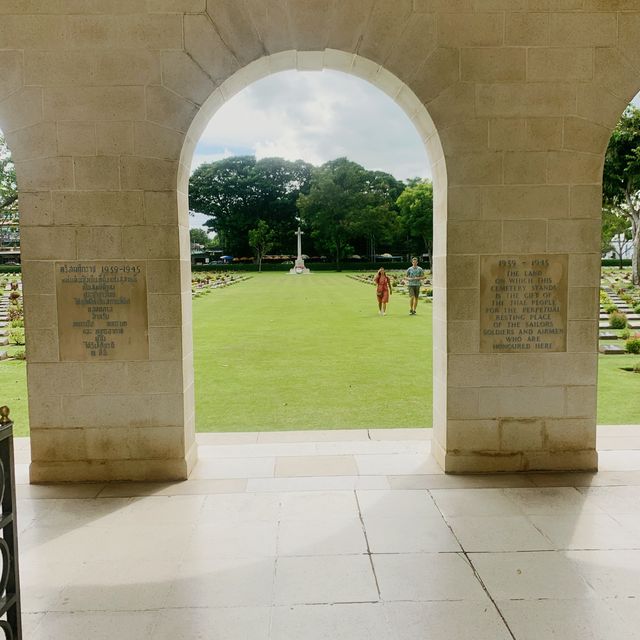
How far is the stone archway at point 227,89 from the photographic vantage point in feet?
18.6

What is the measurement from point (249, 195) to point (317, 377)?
2626 inches

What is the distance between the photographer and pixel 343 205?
6625cm

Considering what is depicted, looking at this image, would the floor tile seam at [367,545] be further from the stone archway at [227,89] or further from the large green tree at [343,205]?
the large green tree at [343,205]

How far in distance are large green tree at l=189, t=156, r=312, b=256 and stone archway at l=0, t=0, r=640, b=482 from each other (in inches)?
2670

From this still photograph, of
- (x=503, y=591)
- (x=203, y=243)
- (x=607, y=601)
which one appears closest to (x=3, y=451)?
(x=503, y=591)

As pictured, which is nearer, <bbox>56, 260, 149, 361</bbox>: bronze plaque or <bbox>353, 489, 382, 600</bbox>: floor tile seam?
<bbox>353, 489, 382, 600</bbox>: floor tile seam

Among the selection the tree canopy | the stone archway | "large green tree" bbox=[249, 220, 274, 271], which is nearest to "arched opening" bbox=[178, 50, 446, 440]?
the stone archway

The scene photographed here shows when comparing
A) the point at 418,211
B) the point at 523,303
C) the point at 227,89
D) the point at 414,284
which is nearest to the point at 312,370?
the point at 523,303

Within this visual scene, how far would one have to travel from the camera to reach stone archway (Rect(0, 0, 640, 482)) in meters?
5.68

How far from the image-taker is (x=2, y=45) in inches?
220

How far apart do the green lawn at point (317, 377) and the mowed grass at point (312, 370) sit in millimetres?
16

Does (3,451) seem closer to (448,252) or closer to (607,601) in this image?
(607,601)

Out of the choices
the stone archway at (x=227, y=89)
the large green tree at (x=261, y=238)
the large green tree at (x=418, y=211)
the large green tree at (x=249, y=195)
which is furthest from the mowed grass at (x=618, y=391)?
the large green tree at (x=249, y=195)

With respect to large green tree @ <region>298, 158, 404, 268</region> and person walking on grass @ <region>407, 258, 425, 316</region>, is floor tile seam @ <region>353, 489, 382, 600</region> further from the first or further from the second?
large green tree @ <region>298, 158, 404, 268</region>
